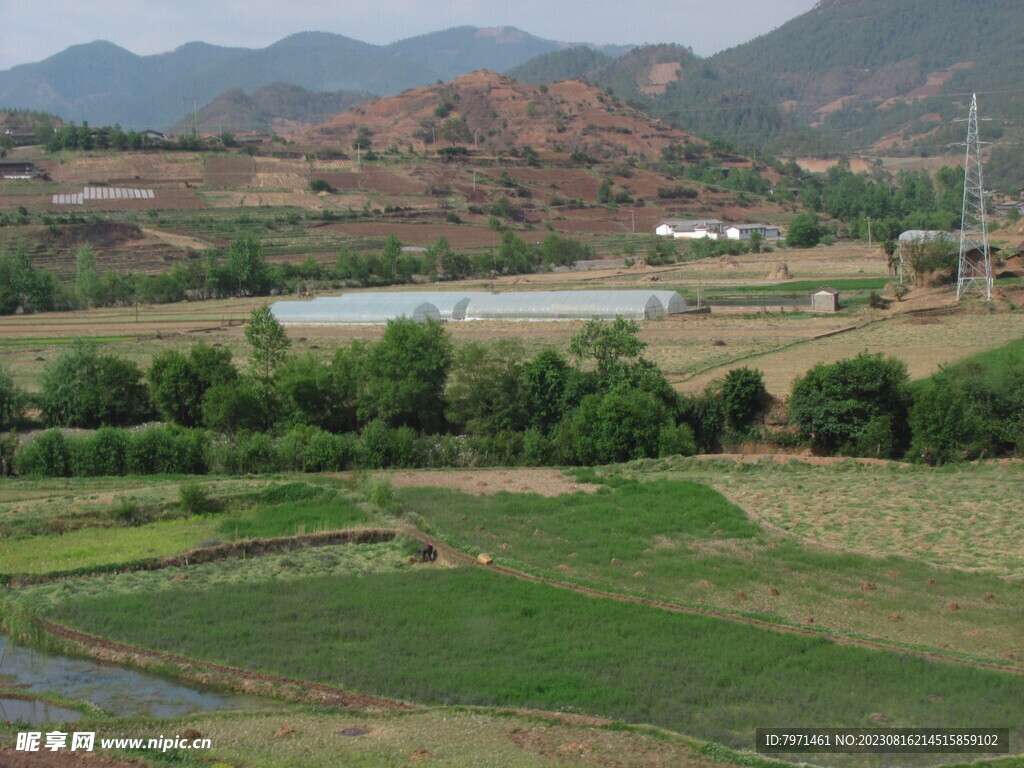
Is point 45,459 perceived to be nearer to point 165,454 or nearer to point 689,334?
point 165,454

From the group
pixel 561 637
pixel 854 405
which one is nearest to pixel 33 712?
pixel 561 637

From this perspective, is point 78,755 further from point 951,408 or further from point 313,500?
point 951,408

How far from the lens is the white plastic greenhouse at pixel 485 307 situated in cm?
5578

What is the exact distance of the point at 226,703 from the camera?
1444 centimetres

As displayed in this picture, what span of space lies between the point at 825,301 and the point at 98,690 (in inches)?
1889

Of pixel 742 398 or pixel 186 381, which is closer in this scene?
pixel 742 398

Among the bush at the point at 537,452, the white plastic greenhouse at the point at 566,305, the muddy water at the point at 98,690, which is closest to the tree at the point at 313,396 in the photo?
the bush at the point at 537,452

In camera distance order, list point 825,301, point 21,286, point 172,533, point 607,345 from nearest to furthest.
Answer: point 172,533
point 607,345
point 825,301
point 21,286

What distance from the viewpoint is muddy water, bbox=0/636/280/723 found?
14.2 m

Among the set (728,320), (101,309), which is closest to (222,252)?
(101,309)

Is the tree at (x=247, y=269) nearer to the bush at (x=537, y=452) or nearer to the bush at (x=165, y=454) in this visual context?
the bush at (x=165, y=454)

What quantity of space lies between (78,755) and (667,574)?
10.9 m

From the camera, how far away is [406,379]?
107ft

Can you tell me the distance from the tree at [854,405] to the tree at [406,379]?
11.2 m
